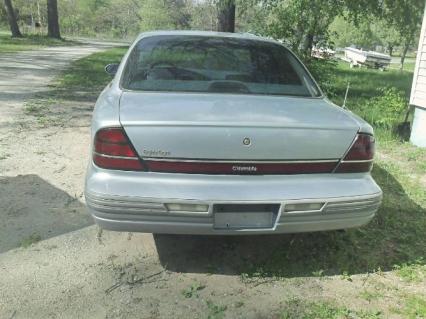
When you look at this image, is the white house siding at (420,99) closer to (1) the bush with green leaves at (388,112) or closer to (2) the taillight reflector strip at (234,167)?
(1) the bush with green leaves at (388,112)

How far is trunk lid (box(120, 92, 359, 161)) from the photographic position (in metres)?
2.98

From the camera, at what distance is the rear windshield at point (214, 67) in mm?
3789

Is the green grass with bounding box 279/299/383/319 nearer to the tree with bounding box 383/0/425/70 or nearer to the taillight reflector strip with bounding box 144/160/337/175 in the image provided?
the taillight reflector strip with bounding box 144/160/337/175

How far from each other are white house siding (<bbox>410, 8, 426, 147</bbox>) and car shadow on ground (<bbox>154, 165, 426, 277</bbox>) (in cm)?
354

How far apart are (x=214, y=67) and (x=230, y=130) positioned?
50.7 inches

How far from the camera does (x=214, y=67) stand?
4152 millimetres

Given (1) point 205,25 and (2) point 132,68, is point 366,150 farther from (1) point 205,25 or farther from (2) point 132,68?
(1) point 205,25

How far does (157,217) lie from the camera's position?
301cm

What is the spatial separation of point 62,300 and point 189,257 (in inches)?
38.9

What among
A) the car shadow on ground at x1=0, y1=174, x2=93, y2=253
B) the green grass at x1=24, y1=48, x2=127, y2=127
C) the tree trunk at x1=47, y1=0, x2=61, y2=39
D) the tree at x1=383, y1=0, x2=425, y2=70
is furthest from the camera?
the tree trunk at x1=47, y1=0, x2=61, y2=39

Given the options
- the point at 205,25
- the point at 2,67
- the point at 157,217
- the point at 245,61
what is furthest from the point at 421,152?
the point at 205,25

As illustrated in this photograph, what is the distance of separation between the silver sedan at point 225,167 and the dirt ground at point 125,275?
439 millimetres

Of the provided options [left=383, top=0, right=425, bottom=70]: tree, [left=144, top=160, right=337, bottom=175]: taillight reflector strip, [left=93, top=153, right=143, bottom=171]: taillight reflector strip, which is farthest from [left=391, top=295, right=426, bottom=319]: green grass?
[left=383, top=0, right=425, bottom=70]: tree

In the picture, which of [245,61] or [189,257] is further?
[245,61]
